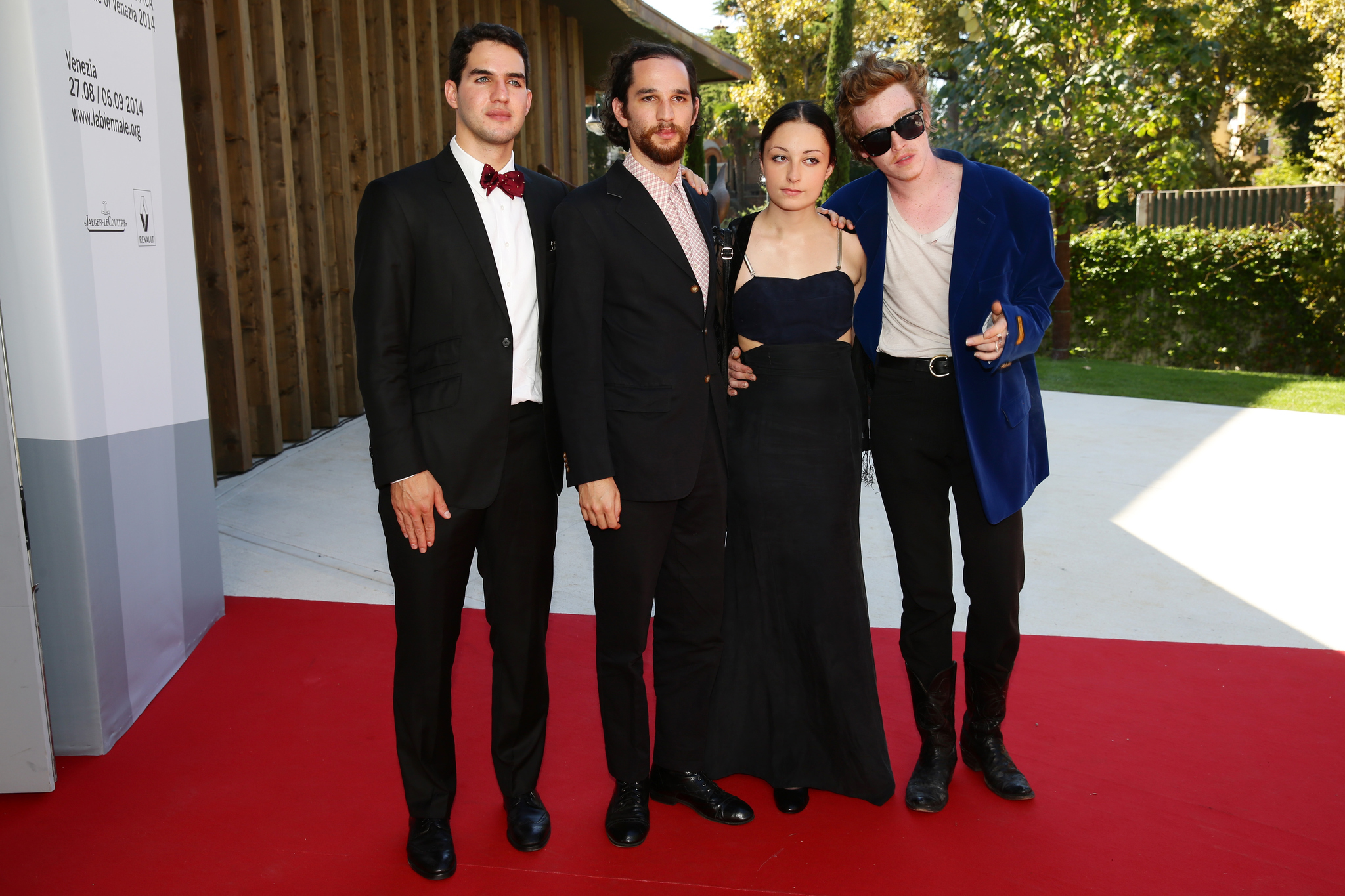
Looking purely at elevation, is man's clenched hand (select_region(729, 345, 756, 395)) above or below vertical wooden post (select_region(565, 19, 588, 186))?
below

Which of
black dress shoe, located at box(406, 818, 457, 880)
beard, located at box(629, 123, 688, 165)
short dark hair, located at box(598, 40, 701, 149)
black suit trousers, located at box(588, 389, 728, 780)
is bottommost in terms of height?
black dress shoe, located at box(406, 818, 457, 880)

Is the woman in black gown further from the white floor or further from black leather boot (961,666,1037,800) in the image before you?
the white floor

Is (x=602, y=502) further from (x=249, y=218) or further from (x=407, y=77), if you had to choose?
(x=407, y=77)

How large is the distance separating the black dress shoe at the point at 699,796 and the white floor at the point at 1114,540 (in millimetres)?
1553

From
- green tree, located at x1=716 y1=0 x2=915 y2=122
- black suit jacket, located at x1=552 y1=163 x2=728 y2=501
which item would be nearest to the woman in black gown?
black suit jacket, located at x1=552 y1=163 x2=728 y2=501

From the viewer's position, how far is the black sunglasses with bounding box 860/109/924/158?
2596mm

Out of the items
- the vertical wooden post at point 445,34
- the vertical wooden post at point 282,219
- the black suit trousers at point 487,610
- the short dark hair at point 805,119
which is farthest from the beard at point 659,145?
the vertical wooden post at point 445,34

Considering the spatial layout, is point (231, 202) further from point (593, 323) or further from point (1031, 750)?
point (1031, 750)

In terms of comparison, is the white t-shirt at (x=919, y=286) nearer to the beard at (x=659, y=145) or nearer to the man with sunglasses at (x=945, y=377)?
the man with sunglasses at (x=945, y=377)

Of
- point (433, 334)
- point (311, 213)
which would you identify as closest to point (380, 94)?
point (311, 213)

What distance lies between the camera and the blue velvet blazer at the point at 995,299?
258cm

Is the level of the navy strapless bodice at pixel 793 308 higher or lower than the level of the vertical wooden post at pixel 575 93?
lower

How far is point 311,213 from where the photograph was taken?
705 centimetres

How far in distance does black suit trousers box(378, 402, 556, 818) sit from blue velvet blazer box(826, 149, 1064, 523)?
1013mm
